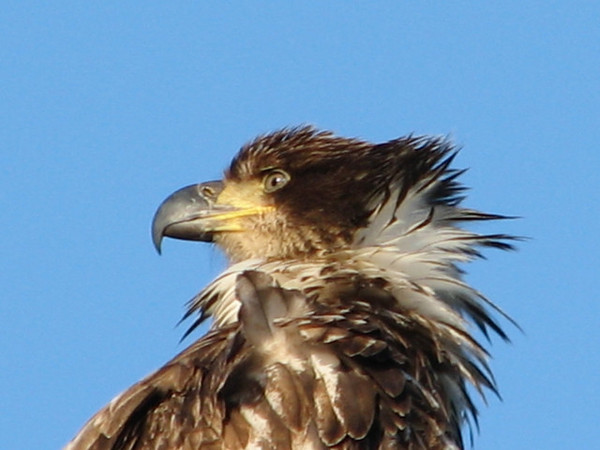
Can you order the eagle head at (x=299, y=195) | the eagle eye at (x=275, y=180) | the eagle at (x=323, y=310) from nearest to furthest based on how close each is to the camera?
the eagle at (x=323, y=310) < the eagle head at (x=299, y=195) < the eagle eye at (x=275, y=180)

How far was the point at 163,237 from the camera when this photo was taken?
361 inches

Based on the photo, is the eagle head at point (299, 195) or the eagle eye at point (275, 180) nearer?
the eagle head at point (299, 195)

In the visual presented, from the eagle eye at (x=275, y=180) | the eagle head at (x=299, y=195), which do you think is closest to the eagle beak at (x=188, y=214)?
the eagle head at (x=299, y=195)

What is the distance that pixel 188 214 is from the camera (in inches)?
364


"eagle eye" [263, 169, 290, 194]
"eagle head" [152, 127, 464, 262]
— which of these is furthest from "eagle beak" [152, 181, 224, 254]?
"eagle eye" [263, 169, 290, 194]

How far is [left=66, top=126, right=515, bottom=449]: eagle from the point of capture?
7457 millimetres

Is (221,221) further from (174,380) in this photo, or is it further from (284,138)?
(174,380)

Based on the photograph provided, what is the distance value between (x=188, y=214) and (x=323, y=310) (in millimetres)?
1413

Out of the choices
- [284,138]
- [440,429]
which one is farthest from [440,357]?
[284,138]

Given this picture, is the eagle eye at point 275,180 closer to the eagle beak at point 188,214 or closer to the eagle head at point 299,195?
the eagle head at point 299,195

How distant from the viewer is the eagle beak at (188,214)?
30.1 feet

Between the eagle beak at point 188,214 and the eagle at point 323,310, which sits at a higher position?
the eagle beak at point 188,214

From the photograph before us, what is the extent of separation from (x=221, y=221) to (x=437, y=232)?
115 centimetres

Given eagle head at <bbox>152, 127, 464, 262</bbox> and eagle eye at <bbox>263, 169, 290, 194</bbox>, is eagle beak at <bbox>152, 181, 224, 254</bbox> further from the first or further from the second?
eagle eye at <bbox>263, 169, 290, 194</bbox>
